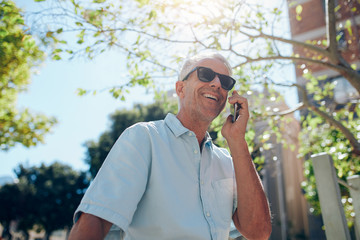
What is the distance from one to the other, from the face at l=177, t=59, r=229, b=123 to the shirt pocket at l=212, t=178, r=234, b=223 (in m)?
0.45

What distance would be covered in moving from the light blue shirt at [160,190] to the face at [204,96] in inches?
9.0

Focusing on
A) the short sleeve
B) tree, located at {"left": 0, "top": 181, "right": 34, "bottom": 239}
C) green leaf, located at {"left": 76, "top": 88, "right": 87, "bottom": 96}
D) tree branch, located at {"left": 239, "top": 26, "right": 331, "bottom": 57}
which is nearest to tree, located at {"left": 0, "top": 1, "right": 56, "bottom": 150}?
green leaf, located at {"left": 76, "top": 88, "right": 87, "bottom": 96}

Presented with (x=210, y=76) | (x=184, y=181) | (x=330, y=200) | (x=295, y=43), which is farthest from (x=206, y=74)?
(x=295, y=43)

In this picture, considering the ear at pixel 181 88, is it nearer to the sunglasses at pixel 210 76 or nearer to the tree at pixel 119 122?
the sunglasses at pixel 210 76

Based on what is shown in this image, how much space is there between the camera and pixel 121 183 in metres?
1.30

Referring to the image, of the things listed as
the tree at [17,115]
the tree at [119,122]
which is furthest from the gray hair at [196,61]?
the tree at [119,122]

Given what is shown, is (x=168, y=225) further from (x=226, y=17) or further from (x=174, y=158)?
(x=226, y=17)

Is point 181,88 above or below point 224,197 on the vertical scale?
above

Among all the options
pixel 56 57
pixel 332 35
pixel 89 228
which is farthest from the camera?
pixel 332 35

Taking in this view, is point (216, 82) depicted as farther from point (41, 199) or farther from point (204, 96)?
point (41, 199)

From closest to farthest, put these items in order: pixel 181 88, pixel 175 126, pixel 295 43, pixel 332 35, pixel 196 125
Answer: pixel 175 126, pixel 196 125, pixel 181 88, pixel 332 35, pixel 295 43

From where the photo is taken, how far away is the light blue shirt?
1277 mm

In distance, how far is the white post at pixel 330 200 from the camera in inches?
90.4

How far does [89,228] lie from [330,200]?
2.10m
